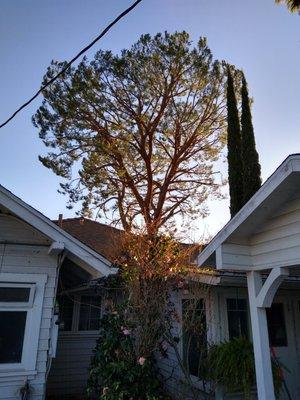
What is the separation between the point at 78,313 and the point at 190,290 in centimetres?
492

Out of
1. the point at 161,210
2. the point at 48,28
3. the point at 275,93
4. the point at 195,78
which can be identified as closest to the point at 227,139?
the point at 195,78

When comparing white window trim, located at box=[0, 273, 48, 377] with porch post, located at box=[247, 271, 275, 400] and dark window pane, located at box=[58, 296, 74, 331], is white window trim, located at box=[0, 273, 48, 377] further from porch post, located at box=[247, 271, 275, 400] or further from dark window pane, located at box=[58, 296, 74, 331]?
dark window pane, located at box=[58, 296, 74, 331]

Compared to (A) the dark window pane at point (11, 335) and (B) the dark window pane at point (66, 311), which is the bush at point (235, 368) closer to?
(A) the dark window pane at point (11, 335)

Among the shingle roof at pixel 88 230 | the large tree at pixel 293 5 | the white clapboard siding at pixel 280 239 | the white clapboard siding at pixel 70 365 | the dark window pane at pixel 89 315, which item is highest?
the large tree at pixel 293 5

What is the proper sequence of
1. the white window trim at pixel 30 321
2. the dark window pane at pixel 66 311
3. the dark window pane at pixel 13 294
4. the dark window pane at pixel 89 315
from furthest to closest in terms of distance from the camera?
the dark window pane at pixel 89 315 → the dark window pane at pixel 66 311 → the dark window pane at pixel 13 294 → the white window trim at pixel 30 321

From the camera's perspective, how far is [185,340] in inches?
327

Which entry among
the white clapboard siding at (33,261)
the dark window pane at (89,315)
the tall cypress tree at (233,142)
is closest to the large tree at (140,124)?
the tall cypress tree at (233,142)

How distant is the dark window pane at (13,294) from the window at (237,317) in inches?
180

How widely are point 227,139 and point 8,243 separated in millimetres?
12799

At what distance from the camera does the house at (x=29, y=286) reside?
627cm

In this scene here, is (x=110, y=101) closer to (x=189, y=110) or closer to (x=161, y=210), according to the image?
(x=189, y=110)

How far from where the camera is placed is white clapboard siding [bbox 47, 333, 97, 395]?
32.7 ft

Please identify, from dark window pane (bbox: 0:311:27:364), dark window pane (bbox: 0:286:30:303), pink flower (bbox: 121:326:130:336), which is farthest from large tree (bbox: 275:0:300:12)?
dark window pane (bbox: 0:311:27:364)

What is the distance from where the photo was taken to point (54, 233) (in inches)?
261
